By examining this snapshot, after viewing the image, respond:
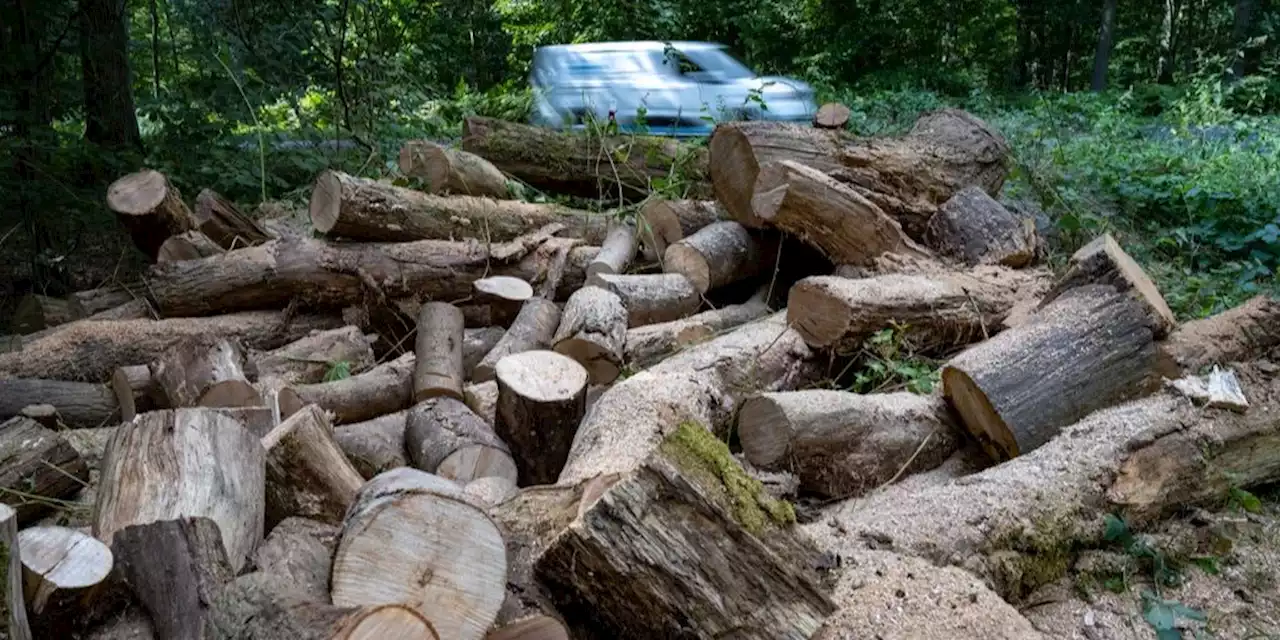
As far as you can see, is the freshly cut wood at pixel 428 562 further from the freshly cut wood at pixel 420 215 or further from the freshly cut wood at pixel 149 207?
the freshly cut wood at pixel 149 207

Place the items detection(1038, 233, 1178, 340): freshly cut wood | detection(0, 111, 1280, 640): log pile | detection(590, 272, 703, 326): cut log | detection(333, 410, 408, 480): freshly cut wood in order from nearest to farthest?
1. detection(0, 111, 1280, 640): log pile
2. detection(333, 410, 408, 480): freshly cut wood
3. detection(1038, 233, 1178, 340): freshly cut wood
4. detection(590, 272, 703, 326): cut log

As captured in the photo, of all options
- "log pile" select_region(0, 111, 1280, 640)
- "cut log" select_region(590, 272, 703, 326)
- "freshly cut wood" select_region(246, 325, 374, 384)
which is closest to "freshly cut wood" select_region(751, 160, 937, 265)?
"log pile" select_region(0, 111, 1280, 640)

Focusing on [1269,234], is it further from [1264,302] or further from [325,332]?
[325,332]

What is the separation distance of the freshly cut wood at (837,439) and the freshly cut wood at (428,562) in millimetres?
1724

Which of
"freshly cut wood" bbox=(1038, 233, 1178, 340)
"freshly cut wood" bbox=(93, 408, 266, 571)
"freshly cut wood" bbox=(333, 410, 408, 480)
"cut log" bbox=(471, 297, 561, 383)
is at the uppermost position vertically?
"freshly cut wood" bbox=(93, 408, 266, 571)

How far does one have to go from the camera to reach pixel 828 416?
3600 mm

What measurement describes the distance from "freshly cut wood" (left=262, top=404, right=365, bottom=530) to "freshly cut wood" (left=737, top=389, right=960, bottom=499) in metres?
1.56

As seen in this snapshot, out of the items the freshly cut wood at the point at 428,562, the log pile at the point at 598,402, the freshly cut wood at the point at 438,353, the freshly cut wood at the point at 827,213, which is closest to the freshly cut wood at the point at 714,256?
the log pile at the point at 598,402

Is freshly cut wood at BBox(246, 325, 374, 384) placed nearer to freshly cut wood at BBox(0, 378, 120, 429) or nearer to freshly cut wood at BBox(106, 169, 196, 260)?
freshly cut wood at BBox(0, 378, 120, 429)

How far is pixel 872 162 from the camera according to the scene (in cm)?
556

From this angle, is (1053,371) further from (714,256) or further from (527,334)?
(527,334)

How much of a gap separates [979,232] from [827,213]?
96 centimetres

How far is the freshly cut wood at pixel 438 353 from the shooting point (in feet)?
14.0

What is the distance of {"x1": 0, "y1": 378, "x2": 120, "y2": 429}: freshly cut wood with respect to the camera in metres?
4.16
